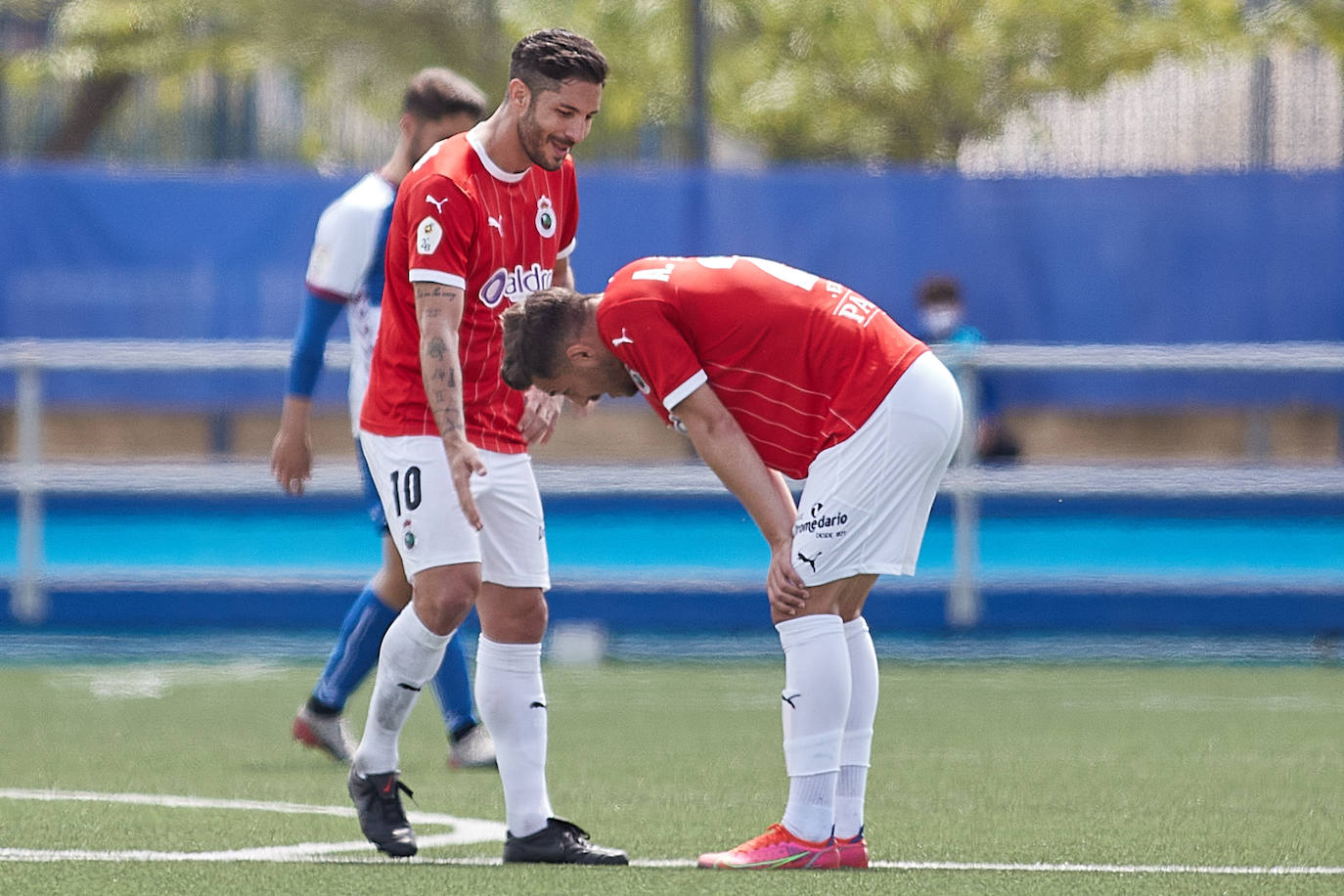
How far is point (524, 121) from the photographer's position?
571 centimetres

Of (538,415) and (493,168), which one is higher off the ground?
(493,168)

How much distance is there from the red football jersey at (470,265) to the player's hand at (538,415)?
2 cm

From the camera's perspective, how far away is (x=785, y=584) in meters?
5.47

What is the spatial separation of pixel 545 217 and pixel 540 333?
0.59 metres

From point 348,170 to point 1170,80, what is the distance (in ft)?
23.9

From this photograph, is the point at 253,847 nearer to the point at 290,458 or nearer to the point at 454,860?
the point at 454,860

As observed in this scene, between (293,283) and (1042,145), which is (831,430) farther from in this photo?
(1042,145)

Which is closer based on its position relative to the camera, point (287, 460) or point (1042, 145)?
point (287, 460)

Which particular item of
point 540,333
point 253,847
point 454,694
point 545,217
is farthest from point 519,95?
point 454,694

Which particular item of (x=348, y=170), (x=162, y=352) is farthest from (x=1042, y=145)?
(x=162, y=352)

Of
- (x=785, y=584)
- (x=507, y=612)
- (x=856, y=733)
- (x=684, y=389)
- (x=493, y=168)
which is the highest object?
(x=493, y=168)

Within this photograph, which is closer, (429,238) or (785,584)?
(785,584)

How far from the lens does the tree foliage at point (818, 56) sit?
21.1m

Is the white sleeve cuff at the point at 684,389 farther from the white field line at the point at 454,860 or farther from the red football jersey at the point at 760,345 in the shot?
the white field line at the point at 454,860
